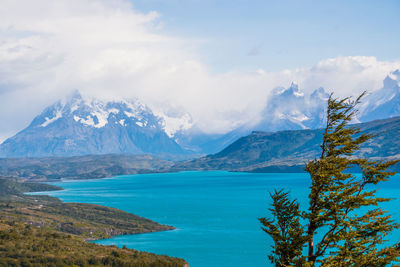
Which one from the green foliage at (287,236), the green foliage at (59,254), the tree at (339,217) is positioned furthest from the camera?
the green foliage at (59,254)

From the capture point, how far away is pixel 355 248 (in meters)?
25.0

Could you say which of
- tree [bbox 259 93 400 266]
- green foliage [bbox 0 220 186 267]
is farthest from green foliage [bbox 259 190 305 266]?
green foliage [bbox 0 220 186 267]

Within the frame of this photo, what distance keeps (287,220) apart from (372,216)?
500 cm

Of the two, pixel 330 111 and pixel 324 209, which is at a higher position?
pixel 330 111

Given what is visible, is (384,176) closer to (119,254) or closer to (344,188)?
(344,188)

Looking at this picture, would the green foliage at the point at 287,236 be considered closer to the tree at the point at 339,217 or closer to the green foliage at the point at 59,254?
the tree at the point at 339,217

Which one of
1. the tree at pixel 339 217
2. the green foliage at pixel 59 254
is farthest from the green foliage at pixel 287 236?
the green foliage at pixel 59 254

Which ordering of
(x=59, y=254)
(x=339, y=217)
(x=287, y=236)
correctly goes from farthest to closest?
(x=59, y=254) → (x=287, y=236) → (x=339, y=217)

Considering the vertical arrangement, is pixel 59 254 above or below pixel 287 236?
above

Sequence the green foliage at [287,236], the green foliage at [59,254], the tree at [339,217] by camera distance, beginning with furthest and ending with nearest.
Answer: the green foliage at [59,254]
the green foliage at [287,236]
the tree at [339,217]

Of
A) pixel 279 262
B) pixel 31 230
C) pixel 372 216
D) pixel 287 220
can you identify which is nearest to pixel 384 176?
pixel 372 216

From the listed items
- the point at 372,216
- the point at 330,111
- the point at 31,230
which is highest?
the point at 31,230

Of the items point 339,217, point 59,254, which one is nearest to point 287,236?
point 339,217

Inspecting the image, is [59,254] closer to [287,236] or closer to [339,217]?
[287,236]
